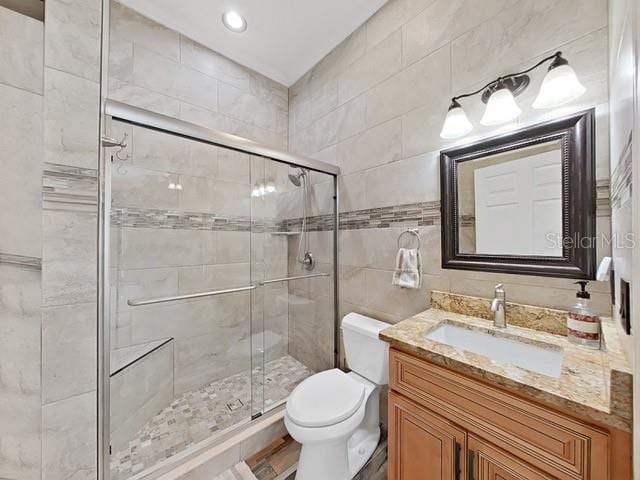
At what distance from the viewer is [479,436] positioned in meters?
0.79

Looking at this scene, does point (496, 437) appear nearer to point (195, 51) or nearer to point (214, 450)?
point (214, 450)

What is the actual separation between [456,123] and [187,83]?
1933mm

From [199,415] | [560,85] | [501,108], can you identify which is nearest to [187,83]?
[501,108]

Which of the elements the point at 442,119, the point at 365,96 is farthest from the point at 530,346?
the point at 365,96

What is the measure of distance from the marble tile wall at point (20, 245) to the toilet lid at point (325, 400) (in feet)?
2.94

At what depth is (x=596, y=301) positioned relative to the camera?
95 cm

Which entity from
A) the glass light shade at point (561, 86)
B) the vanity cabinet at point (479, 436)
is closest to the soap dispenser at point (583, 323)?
the vanity cabinet at point (479, 436)

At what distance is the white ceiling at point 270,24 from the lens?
1682 millimetres

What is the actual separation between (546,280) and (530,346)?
A: 0.95 feet

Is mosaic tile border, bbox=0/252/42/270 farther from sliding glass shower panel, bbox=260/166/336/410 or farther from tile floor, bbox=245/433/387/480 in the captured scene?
tile floor, bbox=245/433/387/480

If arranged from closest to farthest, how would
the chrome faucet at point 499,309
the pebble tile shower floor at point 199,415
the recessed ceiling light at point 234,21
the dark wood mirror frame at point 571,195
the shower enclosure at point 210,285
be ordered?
the dark wood mirror frame at point 571,195 → the chrome faucet at point 499,309 → the pebble tile shower floor at point 199,415 → the shower enclosure at point 210,285 → the recessed ceiling light at point 234,21

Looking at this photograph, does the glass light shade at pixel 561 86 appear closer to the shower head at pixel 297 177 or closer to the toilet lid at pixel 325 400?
the shower head at pixel 297 177

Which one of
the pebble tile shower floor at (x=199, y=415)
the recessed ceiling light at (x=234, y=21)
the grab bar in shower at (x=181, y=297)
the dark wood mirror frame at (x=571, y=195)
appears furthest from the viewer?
the recessed ceiling light at (x=234, y=21)

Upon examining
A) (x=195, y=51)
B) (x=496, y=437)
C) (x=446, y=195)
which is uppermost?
(x=195, y=51)
